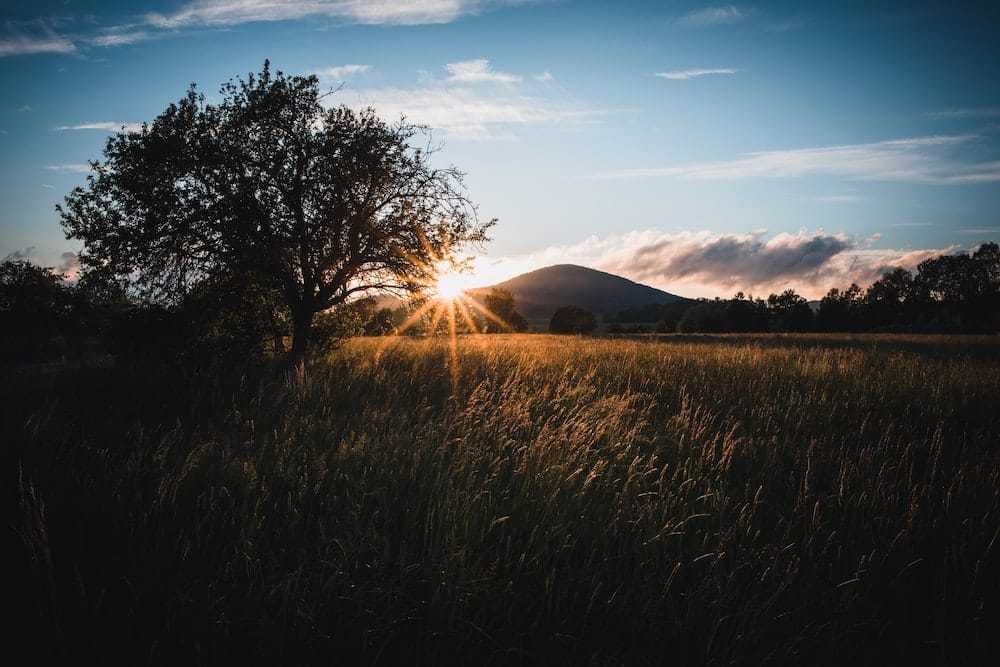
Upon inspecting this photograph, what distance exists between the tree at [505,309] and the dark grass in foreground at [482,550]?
73828mm

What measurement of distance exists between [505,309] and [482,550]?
79471 millimetres

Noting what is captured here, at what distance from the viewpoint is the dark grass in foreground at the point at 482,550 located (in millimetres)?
1800

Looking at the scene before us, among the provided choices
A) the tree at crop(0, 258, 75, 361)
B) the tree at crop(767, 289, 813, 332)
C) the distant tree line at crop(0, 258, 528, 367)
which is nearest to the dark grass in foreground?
the distant tree line at crop(0, 258, 528, 367)

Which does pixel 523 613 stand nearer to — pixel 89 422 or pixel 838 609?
pixel 838 609

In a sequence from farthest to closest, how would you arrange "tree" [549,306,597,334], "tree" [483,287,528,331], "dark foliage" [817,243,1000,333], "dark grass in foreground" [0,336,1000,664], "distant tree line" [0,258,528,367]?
"tree" [483,287,528,331], "tree" [549,306,597,334], "dark foliage" [817,243,1000,333], "distant tree line" [0,258,528,367], "dark grass in foreground" [0,336,1000,664]

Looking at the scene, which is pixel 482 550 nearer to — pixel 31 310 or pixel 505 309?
pixel 31 310

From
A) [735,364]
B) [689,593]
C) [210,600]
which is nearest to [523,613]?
[689,593]

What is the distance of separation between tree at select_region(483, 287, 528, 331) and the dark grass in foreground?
73.8 metres

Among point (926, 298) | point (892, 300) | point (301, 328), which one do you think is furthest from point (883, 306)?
point (301, 328)

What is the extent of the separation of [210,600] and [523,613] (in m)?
1.42

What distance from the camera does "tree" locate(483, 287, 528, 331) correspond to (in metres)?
80.1

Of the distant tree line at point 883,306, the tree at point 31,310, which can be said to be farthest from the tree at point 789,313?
the tree at point 31,310

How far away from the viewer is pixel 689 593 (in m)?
2.09

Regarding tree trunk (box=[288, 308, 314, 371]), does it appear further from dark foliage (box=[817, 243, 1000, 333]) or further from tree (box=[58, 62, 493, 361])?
dark foliage (box=[817, 243, 1000, 333])
